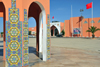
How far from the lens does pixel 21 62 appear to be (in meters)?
3.98

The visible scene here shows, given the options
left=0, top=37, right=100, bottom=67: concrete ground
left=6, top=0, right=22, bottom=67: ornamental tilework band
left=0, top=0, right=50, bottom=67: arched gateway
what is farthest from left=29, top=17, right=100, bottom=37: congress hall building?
left=6, top=0, right=22, bottom=67: ornamental tilework band

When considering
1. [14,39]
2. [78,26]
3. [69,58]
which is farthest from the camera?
[78,26]

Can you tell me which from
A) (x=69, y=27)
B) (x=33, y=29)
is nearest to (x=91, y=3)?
(x=69, y=27)

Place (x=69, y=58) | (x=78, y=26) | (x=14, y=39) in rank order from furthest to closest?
(x=78, y=26) → (x=69, y=58) → (x=14, y=39)

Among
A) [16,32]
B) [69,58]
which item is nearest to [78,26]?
[69,58]

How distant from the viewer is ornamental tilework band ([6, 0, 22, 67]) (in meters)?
3.86

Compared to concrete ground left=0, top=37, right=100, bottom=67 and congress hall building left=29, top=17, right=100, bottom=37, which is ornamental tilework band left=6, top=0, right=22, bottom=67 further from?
→ congress hall building left=29, top=17, right=100, bottom=37

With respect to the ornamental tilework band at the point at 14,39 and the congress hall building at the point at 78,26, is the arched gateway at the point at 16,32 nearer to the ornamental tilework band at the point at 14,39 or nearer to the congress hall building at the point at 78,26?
the ornamental tilework band at the point at 14,39

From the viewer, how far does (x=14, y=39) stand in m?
3.90

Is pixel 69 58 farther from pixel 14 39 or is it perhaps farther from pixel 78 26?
pixel 78 26

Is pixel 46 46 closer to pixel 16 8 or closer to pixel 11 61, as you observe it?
pixel 11 61

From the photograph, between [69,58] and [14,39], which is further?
[69,58]

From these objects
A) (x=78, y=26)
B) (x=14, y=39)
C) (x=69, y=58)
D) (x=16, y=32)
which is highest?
(x=78, y=26)

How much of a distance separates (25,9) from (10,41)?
1407mm
